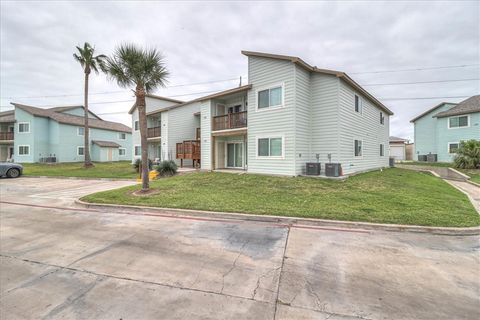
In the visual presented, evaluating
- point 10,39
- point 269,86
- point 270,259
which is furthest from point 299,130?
point 10,39

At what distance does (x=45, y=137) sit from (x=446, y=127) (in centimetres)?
5188

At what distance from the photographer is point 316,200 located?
8414 millimetres

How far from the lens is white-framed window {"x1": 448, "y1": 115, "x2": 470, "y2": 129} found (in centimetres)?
2342

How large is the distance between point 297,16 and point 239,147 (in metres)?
9.74

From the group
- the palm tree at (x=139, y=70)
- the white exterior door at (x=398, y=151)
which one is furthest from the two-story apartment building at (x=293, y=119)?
the white exterior door at (x=398, y=151)

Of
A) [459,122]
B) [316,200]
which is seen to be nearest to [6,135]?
[316,200]

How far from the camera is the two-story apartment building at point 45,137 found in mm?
30953

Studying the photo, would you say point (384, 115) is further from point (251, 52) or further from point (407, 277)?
point (407, 277)

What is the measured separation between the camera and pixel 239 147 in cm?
1820

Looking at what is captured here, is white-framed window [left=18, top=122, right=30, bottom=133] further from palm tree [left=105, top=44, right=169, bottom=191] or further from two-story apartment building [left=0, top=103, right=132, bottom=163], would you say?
palm tree [left=105, top=44, right=169, bottom=191]

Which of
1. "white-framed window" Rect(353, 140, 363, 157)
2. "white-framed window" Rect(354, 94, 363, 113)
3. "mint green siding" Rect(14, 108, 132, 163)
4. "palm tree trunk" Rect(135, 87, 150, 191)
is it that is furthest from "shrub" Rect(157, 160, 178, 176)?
"mint green siding" Rect(14, 108, 132, 163)

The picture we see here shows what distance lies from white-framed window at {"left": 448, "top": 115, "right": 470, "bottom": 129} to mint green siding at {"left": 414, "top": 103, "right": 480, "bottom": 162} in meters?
0.24

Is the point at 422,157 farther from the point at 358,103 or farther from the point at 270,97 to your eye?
the point at 270,97

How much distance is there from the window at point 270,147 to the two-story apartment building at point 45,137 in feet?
105
